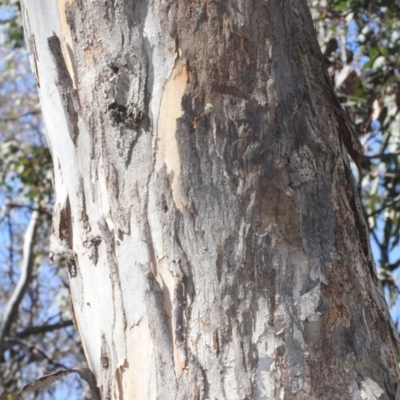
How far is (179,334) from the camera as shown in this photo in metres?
0.83

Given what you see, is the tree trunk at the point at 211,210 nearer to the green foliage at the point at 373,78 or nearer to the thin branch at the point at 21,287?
the green foliage at the point at 373,78

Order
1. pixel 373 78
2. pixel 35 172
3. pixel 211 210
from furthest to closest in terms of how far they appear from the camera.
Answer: pixel 35 172
pixel 373 78
pixel 211 210

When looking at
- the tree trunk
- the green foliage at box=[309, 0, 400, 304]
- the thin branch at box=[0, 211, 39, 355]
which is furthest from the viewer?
the thin branch at box=[0, 211, 39, 355]

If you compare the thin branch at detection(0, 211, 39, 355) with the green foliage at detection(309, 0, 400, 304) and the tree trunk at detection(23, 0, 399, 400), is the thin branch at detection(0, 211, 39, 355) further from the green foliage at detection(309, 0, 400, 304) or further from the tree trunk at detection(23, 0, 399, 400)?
the tree trunk at detection(23, 0, 399, 400)

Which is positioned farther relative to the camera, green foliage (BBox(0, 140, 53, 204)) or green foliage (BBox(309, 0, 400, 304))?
green foliage (BBox(0, 140, 53, 204))

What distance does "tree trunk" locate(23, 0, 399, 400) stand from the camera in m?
0.82

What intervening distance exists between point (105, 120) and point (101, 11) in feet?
0.53

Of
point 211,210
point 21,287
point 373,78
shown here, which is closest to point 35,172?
point 21,287

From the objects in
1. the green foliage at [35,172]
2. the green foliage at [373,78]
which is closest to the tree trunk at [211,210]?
the green foliage at [373,78]

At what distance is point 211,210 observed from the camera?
0.86 meters

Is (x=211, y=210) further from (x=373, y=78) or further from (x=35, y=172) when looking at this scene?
(x=35, y=172)

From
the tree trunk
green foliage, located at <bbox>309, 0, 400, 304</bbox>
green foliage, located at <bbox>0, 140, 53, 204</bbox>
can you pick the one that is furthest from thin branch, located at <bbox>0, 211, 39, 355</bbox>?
the tree trunk

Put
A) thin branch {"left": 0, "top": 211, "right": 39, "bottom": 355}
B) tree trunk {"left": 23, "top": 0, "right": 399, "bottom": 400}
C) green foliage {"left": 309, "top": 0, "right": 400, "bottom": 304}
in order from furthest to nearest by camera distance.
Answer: thin branch {"left": 0, "top": 211, "right": 39, "bottom": 355} < green foliage {"left": 309, "top": 0, "right": 400, "bottom": 304} < tree trunk {"left": 23, "top": 0, "right": 399, "bottom": 400}

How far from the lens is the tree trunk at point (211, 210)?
82cm
